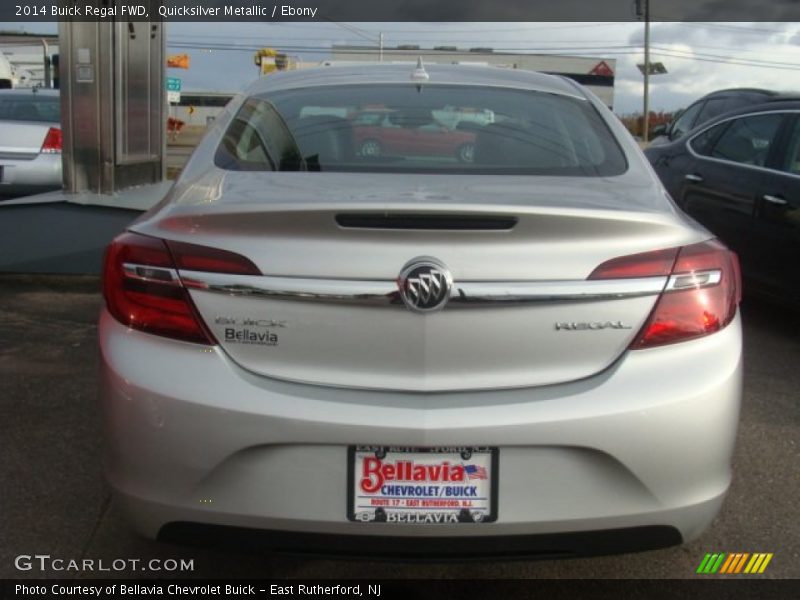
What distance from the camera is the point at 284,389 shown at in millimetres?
2266

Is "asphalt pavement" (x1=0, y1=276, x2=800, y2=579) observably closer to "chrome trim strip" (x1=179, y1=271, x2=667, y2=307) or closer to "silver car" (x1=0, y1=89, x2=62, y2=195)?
"chrome trim strip" (x1=179, y1=271, x2=667, y2=307)

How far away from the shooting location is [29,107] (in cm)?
1052

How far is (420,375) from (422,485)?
0.28 m

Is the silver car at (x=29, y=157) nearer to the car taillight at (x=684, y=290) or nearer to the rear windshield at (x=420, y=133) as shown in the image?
the rear windshield at (x=420, y=133)

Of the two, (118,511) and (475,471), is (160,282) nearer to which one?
(118,511)

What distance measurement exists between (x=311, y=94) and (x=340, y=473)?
161 cm

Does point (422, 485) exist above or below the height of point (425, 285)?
below

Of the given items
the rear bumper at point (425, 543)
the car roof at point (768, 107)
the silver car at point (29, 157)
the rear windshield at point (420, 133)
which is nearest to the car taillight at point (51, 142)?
the silver car at point (29, 157)

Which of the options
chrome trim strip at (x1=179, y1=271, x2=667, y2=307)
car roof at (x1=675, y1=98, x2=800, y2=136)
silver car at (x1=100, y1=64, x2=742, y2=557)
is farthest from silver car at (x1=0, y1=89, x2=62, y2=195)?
chrome trim strip at (x1=179, y1=271, x2=667, y2=307)

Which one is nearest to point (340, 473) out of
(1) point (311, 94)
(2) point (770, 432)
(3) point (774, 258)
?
(1) point (311, 94)

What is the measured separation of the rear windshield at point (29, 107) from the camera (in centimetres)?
1034

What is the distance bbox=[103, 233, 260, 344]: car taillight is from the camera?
2.29 m

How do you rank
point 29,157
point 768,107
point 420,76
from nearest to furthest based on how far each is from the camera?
point 420,76
point 768,107
point 29,157

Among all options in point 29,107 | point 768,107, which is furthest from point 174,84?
point 768,107
